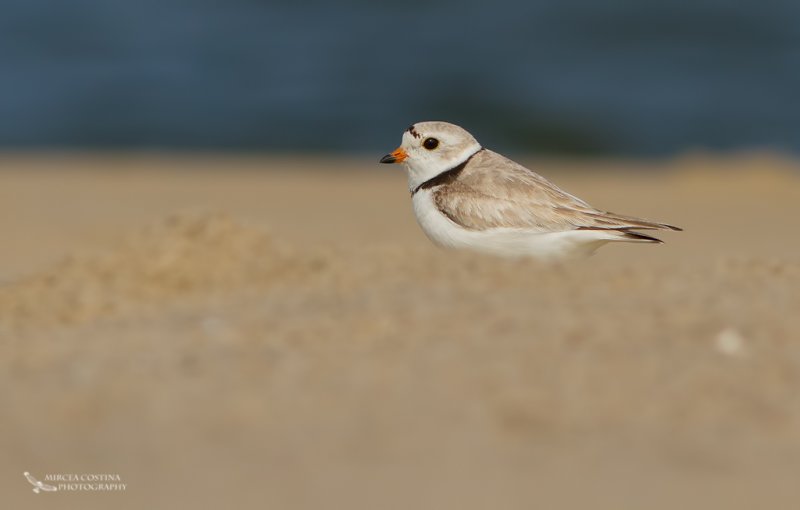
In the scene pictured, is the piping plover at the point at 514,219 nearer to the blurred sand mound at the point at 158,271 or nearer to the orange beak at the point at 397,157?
the orange beak at the point at 397,157

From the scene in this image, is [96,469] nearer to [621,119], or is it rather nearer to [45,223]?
[45,223]

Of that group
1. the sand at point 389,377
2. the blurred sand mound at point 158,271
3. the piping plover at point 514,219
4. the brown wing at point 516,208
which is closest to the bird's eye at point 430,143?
the piping plover at point 514,219

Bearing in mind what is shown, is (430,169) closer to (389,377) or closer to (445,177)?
(445,177)

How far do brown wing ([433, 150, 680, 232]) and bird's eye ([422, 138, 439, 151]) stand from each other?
0.33 metres

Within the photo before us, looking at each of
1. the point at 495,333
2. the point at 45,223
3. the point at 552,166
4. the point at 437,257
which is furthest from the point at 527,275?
the point at 552,166

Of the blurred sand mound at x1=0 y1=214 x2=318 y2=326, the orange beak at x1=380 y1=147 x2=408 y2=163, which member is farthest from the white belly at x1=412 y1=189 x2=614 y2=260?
the blurred sand mound at x1=0 y1=214 x2=318 y2=326

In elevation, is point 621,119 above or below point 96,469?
below

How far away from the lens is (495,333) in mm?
3881

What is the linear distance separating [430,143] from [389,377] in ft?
8.45

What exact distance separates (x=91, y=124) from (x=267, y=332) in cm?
1640

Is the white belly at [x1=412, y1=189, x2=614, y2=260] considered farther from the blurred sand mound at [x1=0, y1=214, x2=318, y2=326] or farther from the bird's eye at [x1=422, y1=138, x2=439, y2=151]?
the blurred sand mound at [x1=0, y1=214, x2=318, y2=326]

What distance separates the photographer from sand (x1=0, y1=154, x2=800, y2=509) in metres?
3.08

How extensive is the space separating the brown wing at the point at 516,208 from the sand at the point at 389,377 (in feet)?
1.41

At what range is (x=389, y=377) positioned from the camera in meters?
3.54
